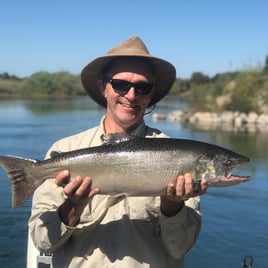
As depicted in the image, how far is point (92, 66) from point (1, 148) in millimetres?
20189

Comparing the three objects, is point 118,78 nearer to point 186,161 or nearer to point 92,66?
point 92,66

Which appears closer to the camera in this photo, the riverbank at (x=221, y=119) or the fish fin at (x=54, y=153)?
the fish fin at (x=54, y=153)

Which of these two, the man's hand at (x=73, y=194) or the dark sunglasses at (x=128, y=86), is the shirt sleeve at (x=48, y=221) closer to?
the man's hand at (x=73, y=194)

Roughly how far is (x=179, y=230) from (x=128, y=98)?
0.99 m

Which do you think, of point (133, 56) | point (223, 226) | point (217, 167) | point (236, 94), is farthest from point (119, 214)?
point (236, 94)

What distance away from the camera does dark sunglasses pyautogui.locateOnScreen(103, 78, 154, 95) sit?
3625mm

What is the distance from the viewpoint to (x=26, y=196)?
11.5 ft

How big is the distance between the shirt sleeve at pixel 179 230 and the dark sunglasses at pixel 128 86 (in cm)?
89

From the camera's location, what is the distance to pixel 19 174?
141 inches

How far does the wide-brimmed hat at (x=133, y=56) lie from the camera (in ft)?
12.3

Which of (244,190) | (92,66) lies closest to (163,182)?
(92,66)

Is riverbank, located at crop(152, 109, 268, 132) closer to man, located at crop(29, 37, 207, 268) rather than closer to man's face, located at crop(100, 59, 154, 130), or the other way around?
man's face, located at crop(100, 59, 154, 130)

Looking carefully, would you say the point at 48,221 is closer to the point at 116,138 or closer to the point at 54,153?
the point at 54,153

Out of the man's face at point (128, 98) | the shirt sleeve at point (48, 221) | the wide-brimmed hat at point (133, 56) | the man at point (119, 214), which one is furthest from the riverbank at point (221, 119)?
the shirt sleeve at point (48, 221)
